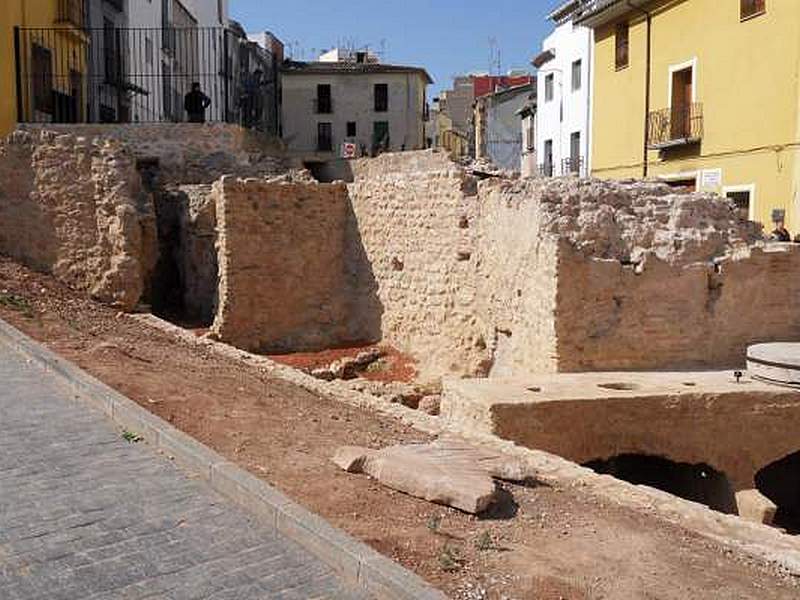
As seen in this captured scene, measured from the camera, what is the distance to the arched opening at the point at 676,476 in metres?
8.60

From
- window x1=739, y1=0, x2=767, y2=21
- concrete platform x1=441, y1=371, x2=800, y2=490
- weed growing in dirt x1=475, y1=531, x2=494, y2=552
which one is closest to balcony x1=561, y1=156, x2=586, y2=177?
window x1=739, y1=0, x2=767, y2=21

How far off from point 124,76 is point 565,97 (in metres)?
14.3

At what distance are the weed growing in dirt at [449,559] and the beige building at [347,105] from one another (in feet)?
133

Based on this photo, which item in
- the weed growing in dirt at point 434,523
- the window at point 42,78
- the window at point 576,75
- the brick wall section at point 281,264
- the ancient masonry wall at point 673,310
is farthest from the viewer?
the window at point 576,75

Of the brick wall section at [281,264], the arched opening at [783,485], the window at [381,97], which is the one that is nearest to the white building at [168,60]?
the brick wall section at [281,264]

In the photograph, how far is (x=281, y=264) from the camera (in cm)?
1380

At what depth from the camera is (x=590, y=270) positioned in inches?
366

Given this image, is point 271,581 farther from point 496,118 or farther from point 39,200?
point 496,118

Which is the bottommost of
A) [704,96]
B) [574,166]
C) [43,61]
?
[574,166]

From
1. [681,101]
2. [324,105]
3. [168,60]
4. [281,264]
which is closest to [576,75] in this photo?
[681,101]

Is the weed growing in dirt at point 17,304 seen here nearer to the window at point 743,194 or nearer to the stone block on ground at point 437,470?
the stone block on ground at point 437,470

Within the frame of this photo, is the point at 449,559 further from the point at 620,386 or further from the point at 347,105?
the point at 347,105

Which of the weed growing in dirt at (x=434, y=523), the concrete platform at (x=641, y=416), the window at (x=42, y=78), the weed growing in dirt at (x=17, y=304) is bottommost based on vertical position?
the concrete platform at (x=641, y=416)

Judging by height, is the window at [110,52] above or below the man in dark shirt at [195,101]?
above
